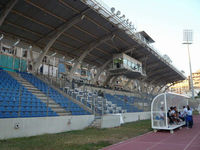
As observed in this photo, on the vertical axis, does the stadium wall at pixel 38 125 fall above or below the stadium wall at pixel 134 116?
above

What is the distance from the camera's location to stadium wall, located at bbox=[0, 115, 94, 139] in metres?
9.00

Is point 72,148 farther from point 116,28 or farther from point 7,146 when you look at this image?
point 116,28

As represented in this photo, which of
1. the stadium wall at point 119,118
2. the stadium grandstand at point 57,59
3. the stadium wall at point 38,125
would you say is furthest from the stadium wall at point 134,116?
the stadium wall at point 38,125

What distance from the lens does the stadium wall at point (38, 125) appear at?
900 centimetres

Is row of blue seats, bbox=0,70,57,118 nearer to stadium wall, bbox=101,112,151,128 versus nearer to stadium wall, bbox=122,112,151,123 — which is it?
stadium wall, bbox=101,112,151,128

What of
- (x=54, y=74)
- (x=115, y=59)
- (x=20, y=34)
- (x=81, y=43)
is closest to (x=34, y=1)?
(x=20, y=34)

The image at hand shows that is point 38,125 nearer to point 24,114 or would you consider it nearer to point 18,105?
point 24,114

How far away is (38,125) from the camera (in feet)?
34.2

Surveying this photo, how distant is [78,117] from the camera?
13.3m

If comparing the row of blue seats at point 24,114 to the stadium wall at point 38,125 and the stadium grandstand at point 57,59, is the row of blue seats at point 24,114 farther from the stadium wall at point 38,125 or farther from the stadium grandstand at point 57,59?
the stadium wall at point 38,125

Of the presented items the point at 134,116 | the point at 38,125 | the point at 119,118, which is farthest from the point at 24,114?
the point at 134,116

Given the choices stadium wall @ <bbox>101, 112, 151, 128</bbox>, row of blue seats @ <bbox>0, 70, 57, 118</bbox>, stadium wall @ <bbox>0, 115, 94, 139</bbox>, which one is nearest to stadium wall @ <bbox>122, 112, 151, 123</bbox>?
stadium wall @ <bbox>101, 112, 151, 128</bbox>

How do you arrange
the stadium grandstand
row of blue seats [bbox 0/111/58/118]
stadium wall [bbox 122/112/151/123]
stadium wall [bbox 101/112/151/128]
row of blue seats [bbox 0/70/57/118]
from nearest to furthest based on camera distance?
row of blue seats [bbox 0/111/58/118], row of blue seats [bbox 0/70/57/118], the stadium grandstand, stadium wall [bbox 101/112/151/128], stadium wall [bbox 122/112/151/123]

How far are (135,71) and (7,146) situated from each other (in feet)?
86.8
